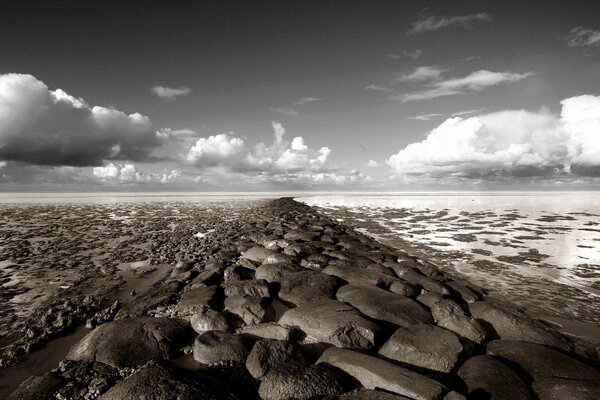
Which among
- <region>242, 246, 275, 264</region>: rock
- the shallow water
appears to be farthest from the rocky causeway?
the shallow water

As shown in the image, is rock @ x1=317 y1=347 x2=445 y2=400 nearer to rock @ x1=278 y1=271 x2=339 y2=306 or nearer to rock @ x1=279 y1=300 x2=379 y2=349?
rock @ x1=279 y1=300 x2=379 y2=349

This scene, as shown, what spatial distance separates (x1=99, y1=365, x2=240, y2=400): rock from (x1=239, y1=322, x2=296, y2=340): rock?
1816 millimetres

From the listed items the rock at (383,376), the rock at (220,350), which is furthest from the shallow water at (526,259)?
the rock at (220,350)

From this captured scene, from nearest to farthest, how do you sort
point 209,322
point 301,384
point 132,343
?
point 301,384, point 132,343, point 209,322

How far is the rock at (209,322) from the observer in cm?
674

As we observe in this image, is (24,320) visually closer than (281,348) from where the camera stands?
No

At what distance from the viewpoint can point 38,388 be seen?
480cm

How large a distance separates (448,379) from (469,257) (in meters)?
12.3

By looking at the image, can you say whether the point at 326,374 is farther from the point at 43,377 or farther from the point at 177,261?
the point at 177,261

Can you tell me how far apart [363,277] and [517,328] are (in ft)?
13.2

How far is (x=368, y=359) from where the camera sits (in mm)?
5059

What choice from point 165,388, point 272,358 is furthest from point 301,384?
point 165,388

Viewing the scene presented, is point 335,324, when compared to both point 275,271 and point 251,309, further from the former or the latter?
point 275,271

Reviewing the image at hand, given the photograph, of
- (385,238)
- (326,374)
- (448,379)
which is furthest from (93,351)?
(385,238)
